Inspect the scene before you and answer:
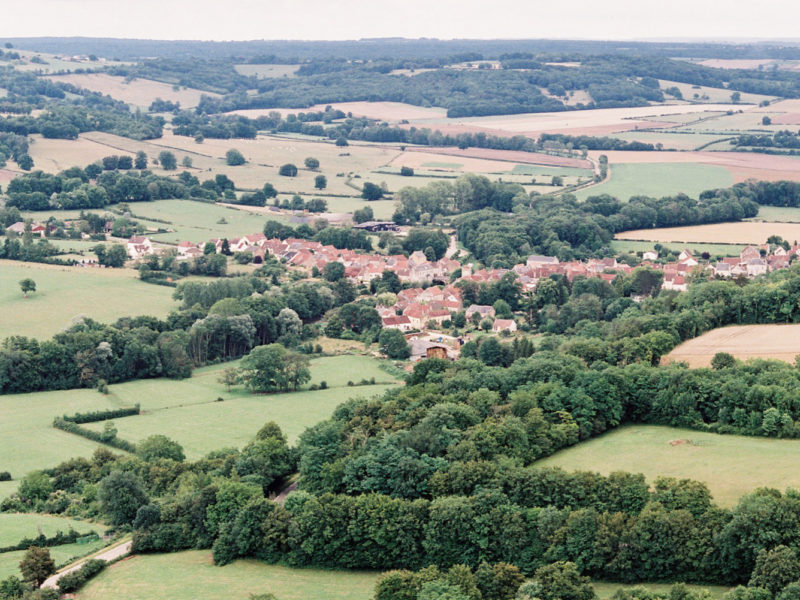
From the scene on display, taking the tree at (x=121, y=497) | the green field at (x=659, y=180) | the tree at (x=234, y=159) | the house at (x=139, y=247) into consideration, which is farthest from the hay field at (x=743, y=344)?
the tree at (x=234, y=159)

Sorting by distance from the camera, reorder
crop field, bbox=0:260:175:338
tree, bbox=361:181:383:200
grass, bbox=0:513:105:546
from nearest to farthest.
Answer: grass, bbox=0:513:105:546 → crop field, bbox=0:260:175:338 → tree, bbox=361:181:383:200

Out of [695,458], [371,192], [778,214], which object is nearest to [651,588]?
[695,458]

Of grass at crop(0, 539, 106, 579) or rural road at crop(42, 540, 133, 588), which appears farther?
grass at crop(0, 539, 106, 579)

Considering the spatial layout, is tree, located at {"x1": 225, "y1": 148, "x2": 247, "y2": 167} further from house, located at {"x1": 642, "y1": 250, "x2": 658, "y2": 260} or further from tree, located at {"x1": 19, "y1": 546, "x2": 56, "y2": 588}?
tree, located at {"x1": 19, "y1": 546, "x2": 56, "y2": 588}

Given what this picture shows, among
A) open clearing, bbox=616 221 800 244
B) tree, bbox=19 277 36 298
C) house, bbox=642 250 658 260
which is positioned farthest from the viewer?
open clearing, bbox=616 221 800 244

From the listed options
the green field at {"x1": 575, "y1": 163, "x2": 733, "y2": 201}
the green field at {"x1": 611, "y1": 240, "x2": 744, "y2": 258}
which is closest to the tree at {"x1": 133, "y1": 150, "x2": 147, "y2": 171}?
the green field at {"x1": 575, "y1": 163, "x2": 733, "y2": 201}

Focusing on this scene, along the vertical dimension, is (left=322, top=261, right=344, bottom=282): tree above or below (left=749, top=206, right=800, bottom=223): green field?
below
